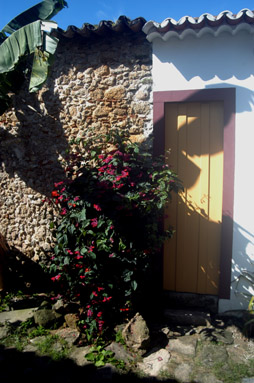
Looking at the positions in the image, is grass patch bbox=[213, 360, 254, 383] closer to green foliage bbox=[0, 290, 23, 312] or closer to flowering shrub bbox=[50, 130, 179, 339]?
flowering shrub bbox=[50, 130, 179, 339]

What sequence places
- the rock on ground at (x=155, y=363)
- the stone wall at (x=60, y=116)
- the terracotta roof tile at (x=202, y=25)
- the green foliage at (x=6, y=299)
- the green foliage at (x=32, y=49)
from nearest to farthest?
the rock on ground at (x=155, y=363), the terracotta roof tile at (x=202, y=25), the green foliage at (x=32, y=49), the stone wall at (x=60, y=116), the green foliage at (x=6, y=299)

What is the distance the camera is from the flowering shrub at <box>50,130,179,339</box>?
394 cm

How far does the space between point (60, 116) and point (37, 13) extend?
4.88 ft

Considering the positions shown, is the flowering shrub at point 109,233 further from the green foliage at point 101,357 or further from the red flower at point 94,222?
the green foliage at point 101,357

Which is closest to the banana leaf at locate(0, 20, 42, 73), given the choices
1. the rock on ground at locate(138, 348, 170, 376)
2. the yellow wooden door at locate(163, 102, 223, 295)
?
the yellow wooden door at locate(163, 102, 223, 295)

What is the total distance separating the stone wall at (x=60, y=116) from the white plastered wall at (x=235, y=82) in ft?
1.00

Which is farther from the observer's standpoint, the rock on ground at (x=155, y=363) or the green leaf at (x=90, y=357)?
the green leaf at (x=90, y=357)

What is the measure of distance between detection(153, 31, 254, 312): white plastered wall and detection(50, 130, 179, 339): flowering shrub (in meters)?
1.00

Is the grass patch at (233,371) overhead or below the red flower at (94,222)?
below

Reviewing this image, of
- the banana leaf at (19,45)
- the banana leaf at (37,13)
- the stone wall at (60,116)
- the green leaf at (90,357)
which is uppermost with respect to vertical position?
A: the banana leaf at (37,13)

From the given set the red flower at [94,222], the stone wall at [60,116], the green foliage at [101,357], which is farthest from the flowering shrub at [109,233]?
the stone wall at [60,116]

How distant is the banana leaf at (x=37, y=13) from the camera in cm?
461

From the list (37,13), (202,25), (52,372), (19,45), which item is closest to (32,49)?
(19,45)

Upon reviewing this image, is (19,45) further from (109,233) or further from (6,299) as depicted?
(6,299)
